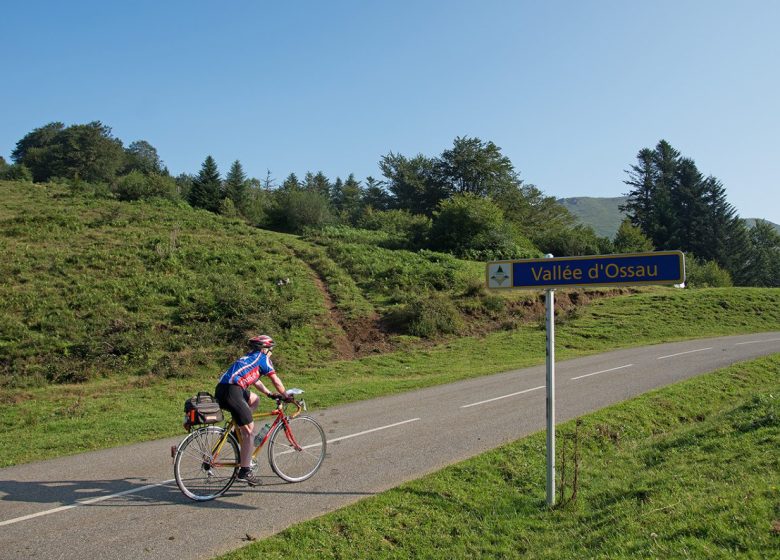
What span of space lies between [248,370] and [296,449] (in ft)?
4.39

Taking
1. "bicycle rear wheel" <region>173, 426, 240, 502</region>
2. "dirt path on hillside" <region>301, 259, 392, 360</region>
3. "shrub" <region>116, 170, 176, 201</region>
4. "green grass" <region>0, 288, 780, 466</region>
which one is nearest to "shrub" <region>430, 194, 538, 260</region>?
"green grass" <region>0, 288, 780, 466</region>

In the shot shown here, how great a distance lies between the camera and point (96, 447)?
32.3 ft

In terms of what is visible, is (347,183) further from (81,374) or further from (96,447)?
(96,447)

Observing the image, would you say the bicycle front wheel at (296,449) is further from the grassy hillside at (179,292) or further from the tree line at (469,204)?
the tree line at (469,204)

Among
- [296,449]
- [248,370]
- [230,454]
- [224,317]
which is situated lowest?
[296,449]

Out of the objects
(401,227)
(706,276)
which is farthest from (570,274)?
(706,276)

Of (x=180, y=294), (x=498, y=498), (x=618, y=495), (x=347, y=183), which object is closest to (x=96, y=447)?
(x=498, y=498)

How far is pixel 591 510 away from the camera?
20.7ft

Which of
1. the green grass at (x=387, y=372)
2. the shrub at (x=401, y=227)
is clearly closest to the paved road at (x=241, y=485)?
the green grass at (x=387, y=372)

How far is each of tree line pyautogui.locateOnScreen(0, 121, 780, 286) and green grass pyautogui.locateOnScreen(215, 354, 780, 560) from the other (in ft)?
113

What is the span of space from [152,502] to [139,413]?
693 cm

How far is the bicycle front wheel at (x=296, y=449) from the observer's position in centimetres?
754

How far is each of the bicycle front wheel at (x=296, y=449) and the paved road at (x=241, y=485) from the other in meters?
0.17

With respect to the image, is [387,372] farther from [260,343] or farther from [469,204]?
[469,204]
